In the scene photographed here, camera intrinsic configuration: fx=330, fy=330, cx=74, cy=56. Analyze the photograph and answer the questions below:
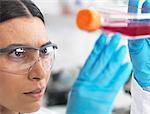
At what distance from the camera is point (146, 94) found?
3.22 ft

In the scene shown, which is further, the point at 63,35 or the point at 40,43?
the point at 63,35

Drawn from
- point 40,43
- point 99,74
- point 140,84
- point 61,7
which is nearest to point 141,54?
point 140,84

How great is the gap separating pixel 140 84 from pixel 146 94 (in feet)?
0.12

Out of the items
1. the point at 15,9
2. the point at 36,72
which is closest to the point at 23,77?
the point at 36,72

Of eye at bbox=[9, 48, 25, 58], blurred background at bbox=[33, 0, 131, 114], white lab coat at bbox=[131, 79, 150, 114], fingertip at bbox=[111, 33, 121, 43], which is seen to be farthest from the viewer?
blurred background at bbox=[33, 0, 131, 114]

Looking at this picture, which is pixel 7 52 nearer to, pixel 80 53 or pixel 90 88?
pixel 90 88

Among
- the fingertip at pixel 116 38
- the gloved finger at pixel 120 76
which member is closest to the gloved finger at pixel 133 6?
the fingertip at pixel 116 38

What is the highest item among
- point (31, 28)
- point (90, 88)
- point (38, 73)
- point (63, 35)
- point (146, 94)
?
point (31, 28)

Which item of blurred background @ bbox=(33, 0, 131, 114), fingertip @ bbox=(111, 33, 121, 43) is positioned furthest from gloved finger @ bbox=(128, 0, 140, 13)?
blurred background @ bbox=(33, 0, 131, 114)

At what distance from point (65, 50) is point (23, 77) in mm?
1792

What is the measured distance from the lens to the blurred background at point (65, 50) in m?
2.23

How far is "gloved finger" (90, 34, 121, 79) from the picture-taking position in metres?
1.34

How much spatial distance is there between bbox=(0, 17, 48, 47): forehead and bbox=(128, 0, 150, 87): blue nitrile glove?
0.28m

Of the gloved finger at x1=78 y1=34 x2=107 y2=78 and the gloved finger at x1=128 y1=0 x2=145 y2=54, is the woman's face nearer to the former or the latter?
the gloved finger at x1=128 y1=0 x2=145 y2=54
